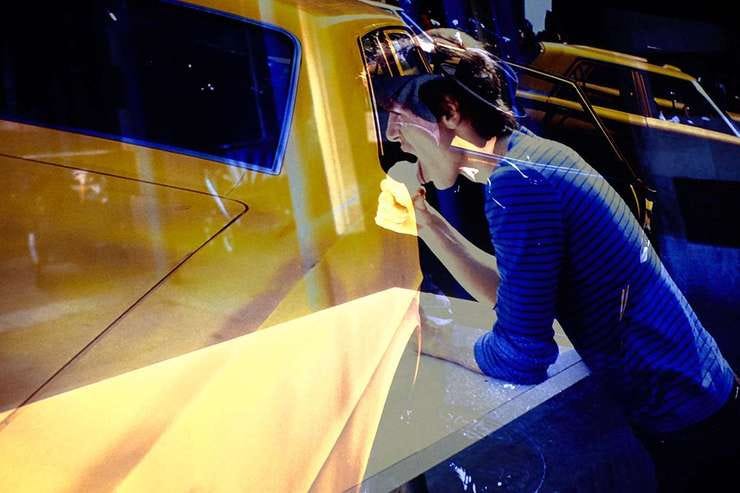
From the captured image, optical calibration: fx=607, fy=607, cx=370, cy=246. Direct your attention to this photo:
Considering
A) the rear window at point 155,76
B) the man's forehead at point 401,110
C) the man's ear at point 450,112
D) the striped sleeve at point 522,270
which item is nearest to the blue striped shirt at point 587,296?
the striped sleeve at point 522,270

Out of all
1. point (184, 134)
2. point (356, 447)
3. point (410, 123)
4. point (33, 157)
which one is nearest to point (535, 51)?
point (410, 123)

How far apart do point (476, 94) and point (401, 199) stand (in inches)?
14.3

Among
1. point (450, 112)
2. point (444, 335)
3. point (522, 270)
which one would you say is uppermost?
point (450, 112)

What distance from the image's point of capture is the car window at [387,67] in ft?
5.03

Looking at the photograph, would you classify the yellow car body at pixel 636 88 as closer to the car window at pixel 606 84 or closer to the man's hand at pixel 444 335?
the car window at pixel 606 84

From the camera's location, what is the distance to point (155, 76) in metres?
1.33

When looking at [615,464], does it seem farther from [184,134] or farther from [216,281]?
[184,134]

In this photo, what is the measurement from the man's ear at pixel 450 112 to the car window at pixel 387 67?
97 millimetres

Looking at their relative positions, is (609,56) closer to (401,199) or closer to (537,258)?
(537,258)

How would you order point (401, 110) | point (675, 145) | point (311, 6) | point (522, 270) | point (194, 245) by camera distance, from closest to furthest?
point (194, 245) → point (311, 6) → point (401, 110) → point (522, 270) → point (675, 145)

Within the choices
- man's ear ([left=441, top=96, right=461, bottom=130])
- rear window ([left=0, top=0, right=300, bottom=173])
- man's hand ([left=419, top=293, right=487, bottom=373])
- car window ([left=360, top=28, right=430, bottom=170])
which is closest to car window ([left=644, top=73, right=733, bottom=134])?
man's ear ([left=441, top=96, right=461, bottom=130])

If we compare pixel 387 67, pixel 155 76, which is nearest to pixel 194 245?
pixel 155 76

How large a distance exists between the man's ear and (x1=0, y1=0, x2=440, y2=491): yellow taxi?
0.19m

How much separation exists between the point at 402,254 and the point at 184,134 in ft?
2.01
